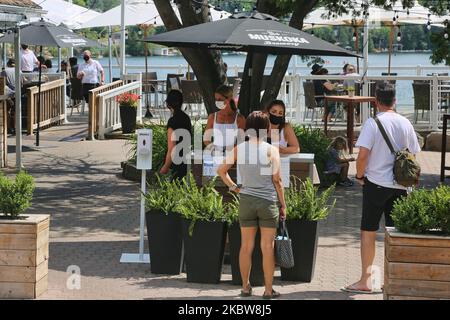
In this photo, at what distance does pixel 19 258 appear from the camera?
29.3ft

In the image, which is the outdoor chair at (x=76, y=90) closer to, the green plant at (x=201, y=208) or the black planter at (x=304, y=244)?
the green plant at (x=201, y=208)

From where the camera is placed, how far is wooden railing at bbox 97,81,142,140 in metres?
22.1

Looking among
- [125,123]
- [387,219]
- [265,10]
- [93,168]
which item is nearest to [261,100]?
[265,10]

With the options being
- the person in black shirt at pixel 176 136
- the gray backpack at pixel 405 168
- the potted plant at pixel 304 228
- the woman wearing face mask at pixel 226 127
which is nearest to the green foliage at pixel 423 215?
the gray backpack at pixel 405 168

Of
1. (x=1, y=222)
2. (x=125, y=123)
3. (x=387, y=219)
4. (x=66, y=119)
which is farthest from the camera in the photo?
(x=66, y=119)

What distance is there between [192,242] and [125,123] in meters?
13.0

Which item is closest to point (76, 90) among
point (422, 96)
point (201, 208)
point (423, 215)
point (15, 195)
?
point (422, 96)

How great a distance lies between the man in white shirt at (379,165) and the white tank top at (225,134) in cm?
289

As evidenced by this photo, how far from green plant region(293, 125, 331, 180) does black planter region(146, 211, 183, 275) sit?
6.35 m

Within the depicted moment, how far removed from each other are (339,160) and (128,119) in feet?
24.7

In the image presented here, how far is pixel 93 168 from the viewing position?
1855 cm

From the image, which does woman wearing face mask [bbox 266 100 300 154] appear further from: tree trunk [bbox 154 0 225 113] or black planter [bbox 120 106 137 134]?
black planter [bbox 120 106 137 134]

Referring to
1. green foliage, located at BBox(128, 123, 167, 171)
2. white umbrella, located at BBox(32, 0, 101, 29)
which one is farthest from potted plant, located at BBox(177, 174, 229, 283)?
white umbrella, located at BBox(32, 0, 101, 29)

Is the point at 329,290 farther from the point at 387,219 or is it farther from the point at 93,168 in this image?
the point at 93,168
